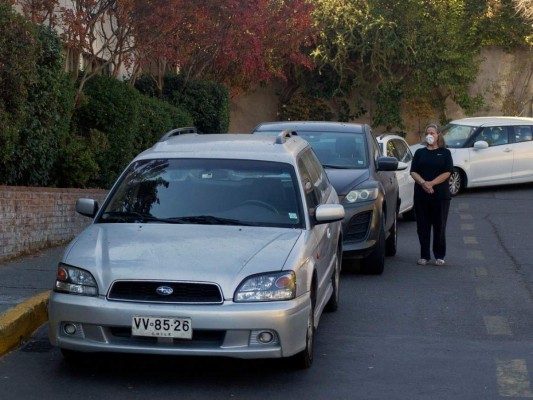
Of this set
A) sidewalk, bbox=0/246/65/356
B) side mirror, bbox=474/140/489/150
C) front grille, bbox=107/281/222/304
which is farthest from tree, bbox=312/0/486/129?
front grille, bbox=107/281/222/304

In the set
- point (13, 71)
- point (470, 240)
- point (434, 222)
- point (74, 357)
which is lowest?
point (470, 240)

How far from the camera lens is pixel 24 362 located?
25.4ft

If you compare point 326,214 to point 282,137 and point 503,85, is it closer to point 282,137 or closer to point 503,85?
point 282,137

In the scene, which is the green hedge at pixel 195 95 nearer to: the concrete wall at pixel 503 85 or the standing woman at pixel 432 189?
the standing woman at pixel 432 189

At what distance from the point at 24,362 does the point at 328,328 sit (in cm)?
279

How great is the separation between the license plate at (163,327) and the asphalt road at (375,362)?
1.38ft

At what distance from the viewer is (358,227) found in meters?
12.1

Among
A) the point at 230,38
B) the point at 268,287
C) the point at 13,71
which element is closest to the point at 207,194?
the point at 268,287

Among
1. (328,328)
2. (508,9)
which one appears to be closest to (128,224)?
(328,328)

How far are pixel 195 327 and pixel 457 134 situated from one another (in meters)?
17.7

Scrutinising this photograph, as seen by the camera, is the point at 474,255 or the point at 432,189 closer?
the point at 432,189

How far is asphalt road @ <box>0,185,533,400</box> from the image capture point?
23.2 ft

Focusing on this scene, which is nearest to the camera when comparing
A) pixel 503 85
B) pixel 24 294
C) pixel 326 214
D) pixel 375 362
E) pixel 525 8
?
pixel 375 362

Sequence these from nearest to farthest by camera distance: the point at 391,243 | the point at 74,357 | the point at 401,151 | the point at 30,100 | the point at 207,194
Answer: the point at 74,357 → the point at 207,194 → the point at 30,100 → the point at 391,243 → the point at 401,151
